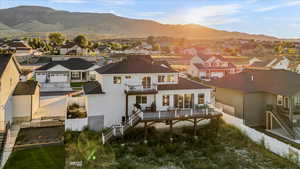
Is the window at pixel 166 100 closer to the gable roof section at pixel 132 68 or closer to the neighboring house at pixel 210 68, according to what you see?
the gable roof section at pixel 132 68

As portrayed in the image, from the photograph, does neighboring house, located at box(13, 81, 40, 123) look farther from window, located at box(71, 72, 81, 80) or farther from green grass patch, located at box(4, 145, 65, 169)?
window, located at box(71, 72, 81, 80)

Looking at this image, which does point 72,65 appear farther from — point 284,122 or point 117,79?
point 284,122

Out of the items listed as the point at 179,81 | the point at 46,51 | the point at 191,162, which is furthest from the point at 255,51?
the point at 191,162

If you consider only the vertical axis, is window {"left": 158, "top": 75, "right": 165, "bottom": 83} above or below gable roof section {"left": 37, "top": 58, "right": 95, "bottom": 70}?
below

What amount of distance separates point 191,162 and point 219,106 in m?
12.7

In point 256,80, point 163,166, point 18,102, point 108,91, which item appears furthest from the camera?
point 256,80

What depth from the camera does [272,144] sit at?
16875 mm

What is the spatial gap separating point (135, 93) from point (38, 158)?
852 cm

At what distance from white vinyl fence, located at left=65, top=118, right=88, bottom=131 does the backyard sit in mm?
552

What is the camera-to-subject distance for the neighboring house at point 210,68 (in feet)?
159

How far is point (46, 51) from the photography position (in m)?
86.4

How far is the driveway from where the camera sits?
73.4 feet

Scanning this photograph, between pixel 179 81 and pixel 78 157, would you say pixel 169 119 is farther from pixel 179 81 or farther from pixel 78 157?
pixel 78 157

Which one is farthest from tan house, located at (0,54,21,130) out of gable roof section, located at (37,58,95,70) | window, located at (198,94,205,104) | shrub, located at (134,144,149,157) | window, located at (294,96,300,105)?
window, located at (294,96,300,105)
